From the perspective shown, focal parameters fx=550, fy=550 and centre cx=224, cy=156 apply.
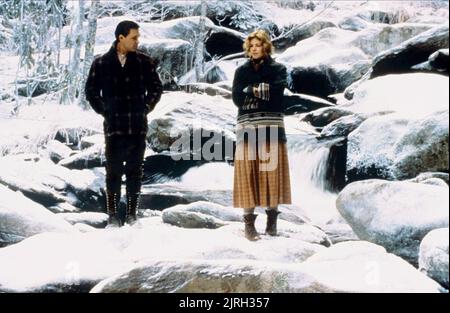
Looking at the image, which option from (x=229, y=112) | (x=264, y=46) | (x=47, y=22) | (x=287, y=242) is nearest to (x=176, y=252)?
(x=287, y=242)

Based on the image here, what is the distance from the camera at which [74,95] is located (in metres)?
4.39

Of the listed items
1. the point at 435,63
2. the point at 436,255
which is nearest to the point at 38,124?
the point at 435,63

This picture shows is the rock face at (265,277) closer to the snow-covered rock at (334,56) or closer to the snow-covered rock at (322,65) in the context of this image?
the snow-covered rock at (334,56)

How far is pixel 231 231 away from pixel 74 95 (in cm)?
191

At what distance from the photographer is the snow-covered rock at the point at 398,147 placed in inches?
134

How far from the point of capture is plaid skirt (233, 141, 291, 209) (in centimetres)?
310

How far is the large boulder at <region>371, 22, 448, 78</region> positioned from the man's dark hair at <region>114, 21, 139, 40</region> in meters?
1.73

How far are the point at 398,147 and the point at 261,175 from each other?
1.13 metres

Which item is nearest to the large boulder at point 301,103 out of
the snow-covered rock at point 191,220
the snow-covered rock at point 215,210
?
the snow-covered rock at point 215,210

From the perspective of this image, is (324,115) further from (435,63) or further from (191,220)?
(191,220)

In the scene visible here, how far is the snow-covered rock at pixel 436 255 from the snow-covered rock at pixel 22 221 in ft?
6.67

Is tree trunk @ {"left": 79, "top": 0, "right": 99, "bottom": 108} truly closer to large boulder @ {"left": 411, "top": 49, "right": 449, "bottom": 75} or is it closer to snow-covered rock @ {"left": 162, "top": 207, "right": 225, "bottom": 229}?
snow-covered rock @ {"left": 162, "top": 207, "right": 225, "bottom": 229}

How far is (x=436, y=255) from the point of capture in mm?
2596

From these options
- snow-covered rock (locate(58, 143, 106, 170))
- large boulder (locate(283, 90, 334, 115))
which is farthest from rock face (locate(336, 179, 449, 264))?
snow-covered rock (locate(58, 143, 106, 170))
